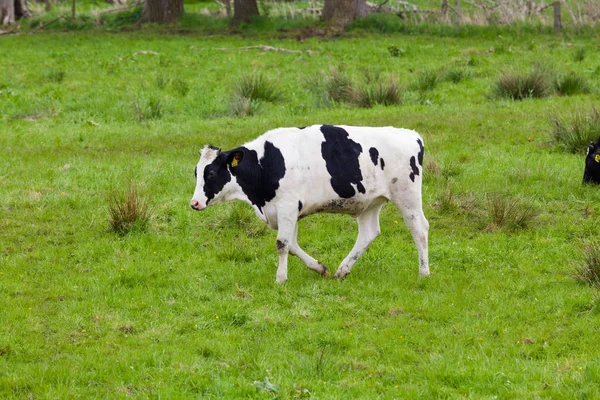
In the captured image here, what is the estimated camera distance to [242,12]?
114ft

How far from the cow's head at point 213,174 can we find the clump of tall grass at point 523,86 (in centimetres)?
1219

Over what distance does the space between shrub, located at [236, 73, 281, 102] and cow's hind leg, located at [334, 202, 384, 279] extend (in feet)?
35.4

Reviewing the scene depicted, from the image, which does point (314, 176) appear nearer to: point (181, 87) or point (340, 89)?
point (340, 89)

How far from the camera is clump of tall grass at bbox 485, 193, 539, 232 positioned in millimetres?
12623

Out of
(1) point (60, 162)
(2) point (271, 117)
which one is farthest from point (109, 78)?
(1) point (60, 162)

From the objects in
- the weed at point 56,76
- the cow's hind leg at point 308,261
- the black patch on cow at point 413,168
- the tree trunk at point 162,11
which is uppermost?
the black patch on cow at point 413,168

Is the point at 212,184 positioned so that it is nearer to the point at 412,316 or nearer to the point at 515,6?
the point at 412,316

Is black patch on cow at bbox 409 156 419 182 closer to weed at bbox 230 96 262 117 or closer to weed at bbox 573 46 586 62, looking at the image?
weed at bbox 230 96 262 117

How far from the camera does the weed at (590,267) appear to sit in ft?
33.3

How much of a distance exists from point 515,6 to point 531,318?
2735 cm

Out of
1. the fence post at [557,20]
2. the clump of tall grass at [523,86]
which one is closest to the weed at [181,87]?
the clump of tall grass at [523,86]

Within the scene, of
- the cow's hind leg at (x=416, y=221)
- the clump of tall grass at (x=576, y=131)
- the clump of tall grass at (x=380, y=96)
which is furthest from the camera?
the clump of tall grass at (x=380, y=96)

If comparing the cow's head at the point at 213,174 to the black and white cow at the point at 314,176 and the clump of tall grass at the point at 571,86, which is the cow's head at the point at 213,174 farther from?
the clump of tall grass at the point at 571,86

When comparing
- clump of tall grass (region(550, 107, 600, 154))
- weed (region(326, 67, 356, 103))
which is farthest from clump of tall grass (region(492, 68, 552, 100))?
clump of tall grass (region(550, 107, 600, 154))
